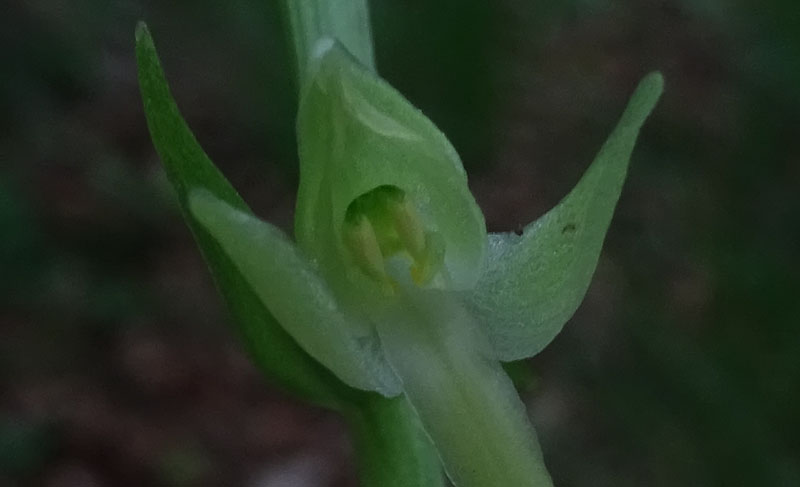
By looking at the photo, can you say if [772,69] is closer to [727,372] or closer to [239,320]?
[727,372]

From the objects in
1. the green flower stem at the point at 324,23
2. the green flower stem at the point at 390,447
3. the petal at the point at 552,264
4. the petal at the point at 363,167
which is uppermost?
the green flower stem at the point at 324,23

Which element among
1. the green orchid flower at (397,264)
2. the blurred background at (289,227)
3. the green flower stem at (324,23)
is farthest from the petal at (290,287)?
the blurred background at (289,227)

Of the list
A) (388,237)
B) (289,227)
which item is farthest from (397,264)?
(289,227)

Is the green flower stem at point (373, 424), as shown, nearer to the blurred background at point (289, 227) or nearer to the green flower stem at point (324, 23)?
the green flower stem at point (324, 23)

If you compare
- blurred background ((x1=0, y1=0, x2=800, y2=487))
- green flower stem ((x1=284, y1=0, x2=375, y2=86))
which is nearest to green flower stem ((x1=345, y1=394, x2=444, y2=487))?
green flower stem ((x1=284, y1=0, x2=375, y2=86))

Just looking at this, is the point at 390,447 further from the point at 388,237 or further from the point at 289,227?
the point at 289,227

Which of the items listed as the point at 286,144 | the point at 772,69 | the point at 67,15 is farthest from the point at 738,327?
the point at 67,15

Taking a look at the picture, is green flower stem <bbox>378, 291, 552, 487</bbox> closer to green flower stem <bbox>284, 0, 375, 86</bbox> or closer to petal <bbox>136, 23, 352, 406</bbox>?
petal <bbox>136, 23, 352, 406</bbox>

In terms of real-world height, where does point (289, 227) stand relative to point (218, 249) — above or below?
above
